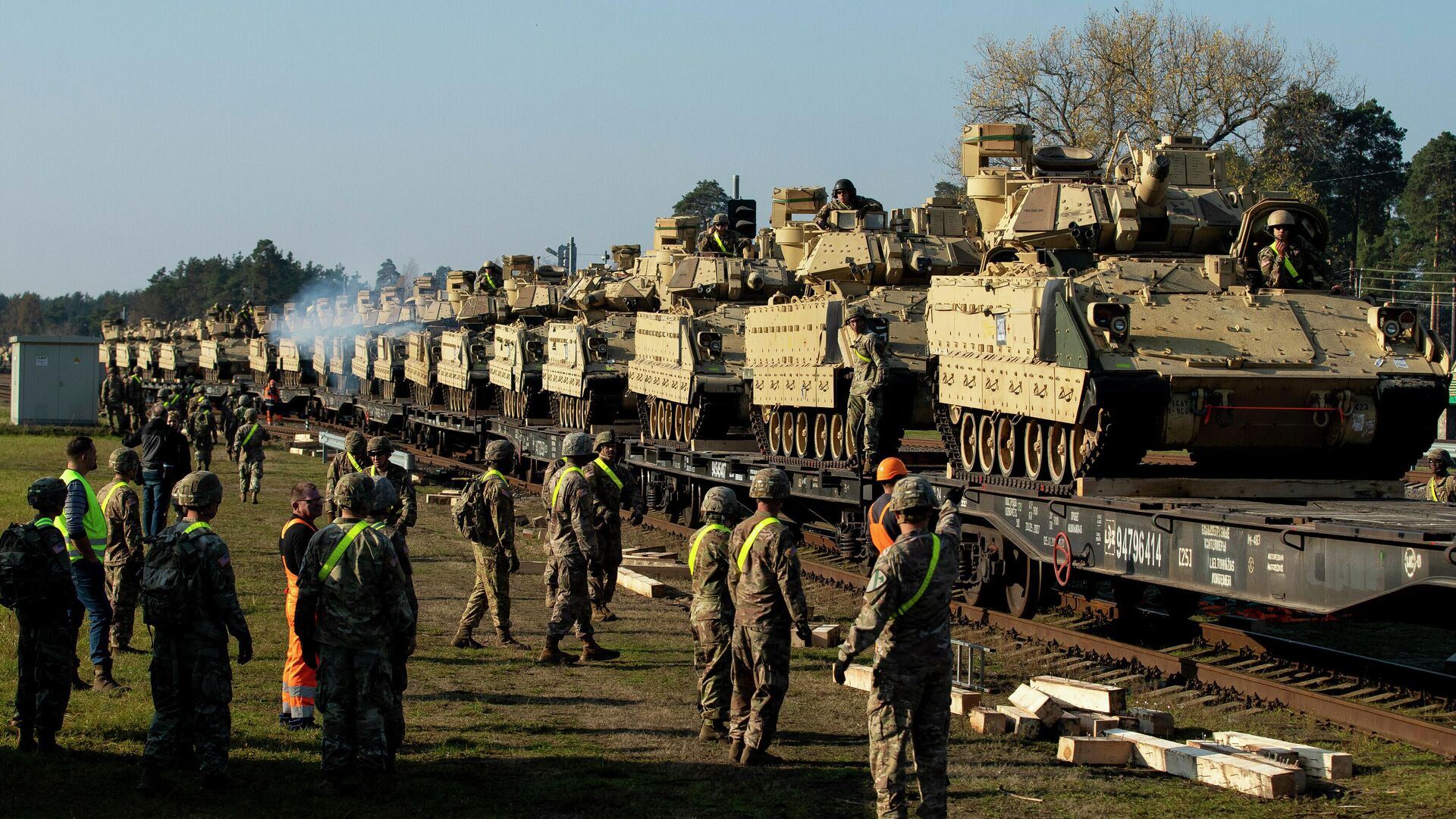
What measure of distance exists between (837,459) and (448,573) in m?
4.70

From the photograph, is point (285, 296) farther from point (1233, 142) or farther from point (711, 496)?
point (711, 496)

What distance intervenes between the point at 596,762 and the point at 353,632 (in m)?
1.74

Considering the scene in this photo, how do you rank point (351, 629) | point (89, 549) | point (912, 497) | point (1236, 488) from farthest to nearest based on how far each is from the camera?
point (1236, 488)
point (89, 549)
point (351, 629)
point (912, 497)

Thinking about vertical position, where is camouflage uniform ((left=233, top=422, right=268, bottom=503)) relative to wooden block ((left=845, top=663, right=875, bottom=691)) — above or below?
above

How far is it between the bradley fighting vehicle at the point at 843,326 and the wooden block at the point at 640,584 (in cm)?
286

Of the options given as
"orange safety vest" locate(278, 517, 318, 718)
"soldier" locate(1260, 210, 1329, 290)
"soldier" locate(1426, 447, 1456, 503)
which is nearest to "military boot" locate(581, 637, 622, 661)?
"orange safety vest" locate(278, 517, 318, 718)

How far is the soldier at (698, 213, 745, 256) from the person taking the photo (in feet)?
90.2

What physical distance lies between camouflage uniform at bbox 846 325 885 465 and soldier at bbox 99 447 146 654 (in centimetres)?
753

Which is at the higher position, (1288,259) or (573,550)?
(1288,259)

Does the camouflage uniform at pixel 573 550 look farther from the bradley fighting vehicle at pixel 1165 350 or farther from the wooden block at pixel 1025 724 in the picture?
the bradley fighting vehicle at pixel 1165 350

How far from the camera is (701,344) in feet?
75.3

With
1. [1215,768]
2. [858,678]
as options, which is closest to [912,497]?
[1215,768]

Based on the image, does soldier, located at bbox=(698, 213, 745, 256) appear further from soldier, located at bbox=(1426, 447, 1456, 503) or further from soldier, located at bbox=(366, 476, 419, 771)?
soldier, located at bbox=(366, 476, 419, 771)

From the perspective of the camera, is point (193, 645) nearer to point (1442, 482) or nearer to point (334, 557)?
point (334, 557)
